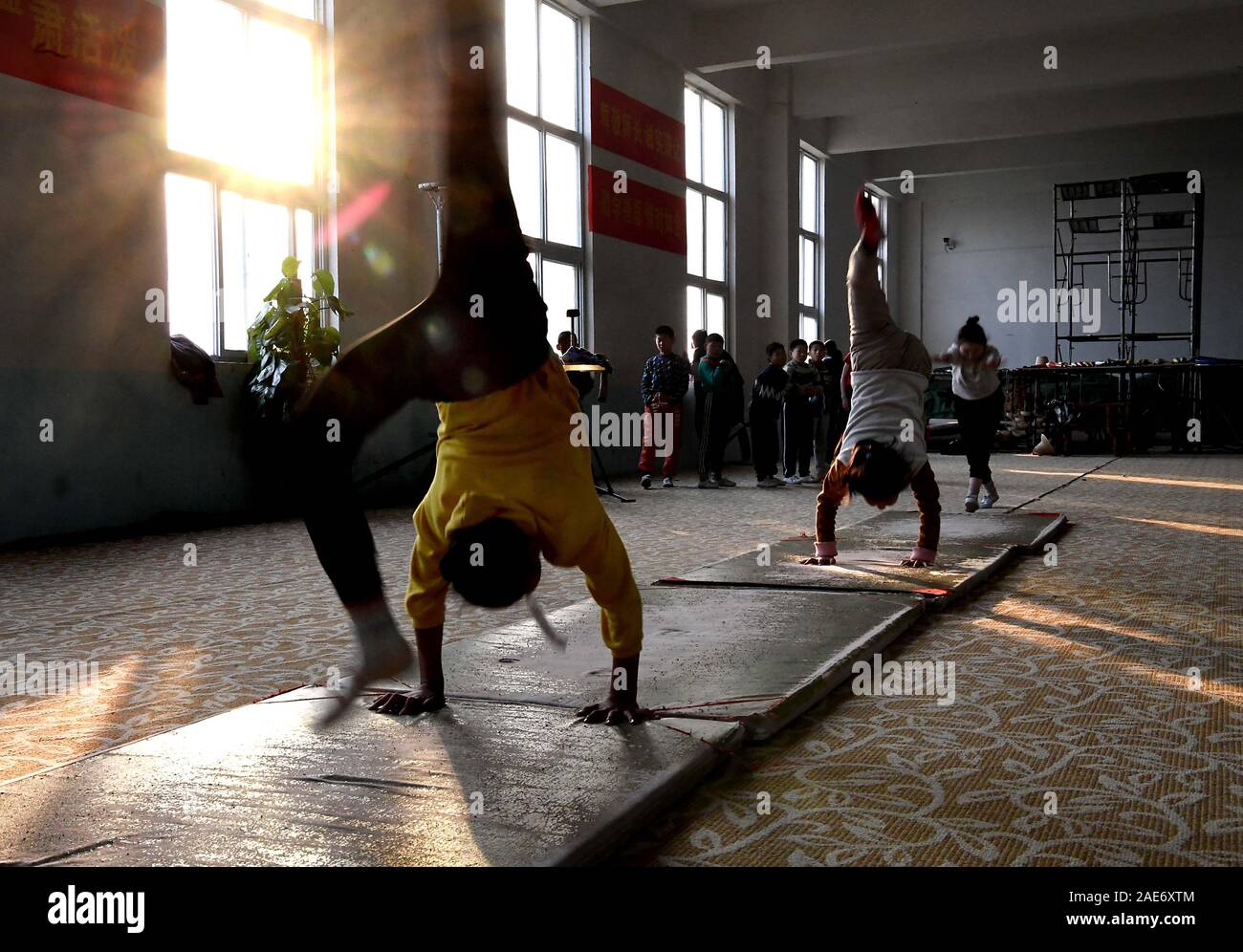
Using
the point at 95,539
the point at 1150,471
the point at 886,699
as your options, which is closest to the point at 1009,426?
the point at 1150,471

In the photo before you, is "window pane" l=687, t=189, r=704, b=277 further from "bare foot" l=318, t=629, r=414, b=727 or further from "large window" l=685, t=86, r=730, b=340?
"bare foot" l=318, t=629, r=414, b=727

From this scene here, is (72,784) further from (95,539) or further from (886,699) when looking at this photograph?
(95,539)

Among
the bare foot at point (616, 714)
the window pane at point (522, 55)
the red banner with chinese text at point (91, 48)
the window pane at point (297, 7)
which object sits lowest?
the bare foot at point (616, 714)

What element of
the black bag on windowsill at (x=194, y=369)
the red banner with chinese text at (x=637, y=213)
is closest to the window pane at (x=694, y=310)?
the red banner with chinese text at (x=637, y=213)

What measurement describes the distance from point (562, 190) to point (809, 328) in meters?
6.85

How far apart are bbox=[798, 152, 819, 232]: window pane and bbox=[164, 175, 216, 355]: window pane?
10533mm

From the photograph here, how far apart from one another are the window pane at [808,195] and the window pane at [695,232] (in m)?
3.43

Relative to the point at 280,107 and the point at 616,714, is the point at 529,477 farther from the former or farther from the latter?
the point at 280,107

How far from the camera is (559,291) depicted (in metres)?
10.5

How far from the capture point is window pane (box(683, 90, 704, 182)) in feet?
42.1

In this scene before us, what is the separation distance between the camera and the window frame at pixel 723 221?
510 inches

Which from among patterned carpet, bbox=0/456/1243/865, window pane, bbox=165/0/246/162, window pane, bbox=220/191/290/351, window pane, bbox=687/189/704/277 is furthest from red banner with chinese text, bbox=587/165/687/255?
patterned carpet, bbox=0/456/1243/865

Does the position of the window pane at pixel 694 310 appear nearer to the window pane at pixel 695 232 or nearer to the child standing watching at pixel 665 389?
the window pane at pixel 695 232

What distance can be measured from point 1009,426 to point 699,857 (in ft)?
45.5
